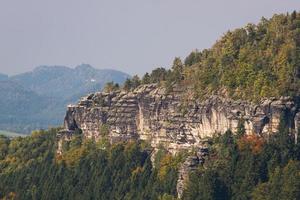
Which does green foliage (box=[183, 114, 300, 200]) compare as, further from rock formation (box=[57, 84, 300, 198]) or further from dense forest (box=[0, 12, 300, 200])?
rock formation (box=[57, 84, 300, 198])

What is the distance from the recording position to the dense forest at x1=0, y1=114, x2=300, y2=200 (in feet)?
349

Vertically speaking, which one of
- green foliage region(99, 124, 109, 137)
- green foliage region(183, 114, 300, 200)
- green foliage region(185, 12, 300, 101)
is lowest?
green foliage region(183, 114, 300, 200)

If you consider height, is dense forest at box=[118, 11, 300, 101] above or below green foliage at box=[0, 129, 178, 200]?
above

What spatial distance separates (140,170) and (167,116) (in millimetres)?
7802

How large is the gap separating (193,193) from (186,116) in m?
15.9

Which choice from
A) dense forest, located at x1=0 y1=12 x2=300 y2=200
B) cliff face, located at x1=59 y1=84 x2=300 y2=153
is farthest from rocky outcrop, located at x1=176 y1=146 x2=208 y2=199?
cliff face, located at x1=59 y1=84 x2=300 y2=153

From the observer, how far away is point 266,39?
121 m

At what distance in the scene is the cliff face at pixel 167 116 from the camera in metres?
110

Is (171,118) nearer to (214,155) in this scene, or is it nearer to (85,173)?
(214,155)

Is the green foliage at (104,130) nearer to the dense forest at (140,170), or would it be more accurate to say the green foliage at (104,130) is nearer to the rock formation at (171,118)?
the rock formation at (171,118)

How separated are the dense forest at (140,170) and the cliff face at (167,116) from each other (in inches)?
62.6

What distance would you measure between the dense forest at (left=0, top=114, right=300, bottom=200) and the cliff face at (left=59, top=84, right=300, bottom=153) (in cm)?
159

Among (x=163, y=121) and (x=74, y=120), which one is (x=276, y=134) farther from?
(x=74, y=120)

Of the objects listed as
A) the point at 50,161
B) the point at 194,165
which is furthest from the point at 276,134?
the point at 50,161
